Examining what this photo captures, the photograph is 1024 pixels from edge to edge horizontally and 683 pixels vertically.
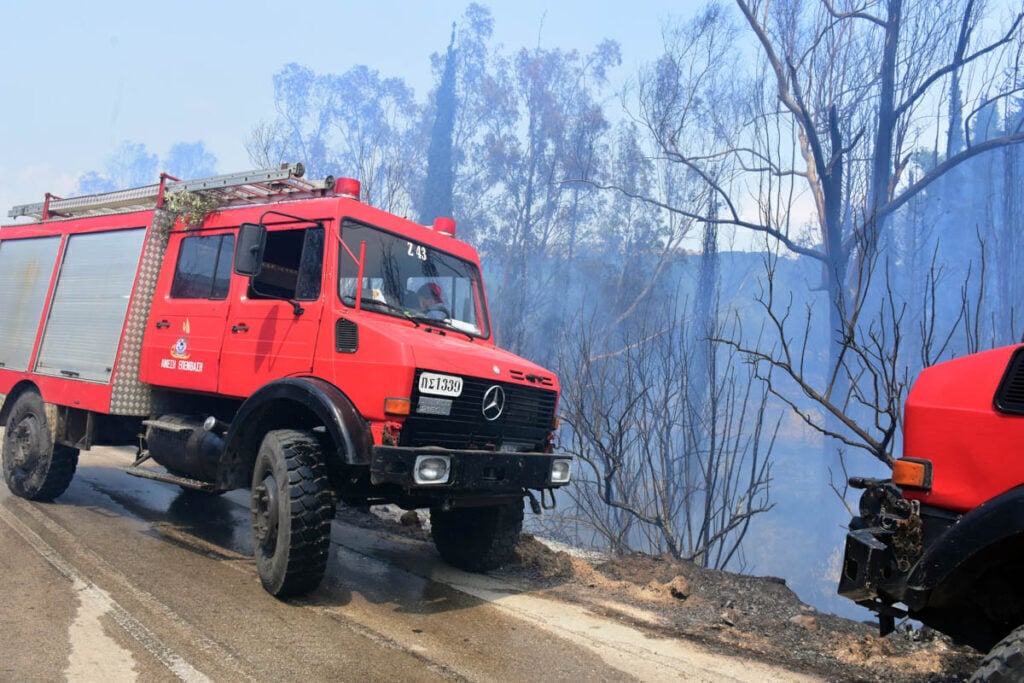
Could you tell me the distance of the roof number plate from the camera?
452 centimetres

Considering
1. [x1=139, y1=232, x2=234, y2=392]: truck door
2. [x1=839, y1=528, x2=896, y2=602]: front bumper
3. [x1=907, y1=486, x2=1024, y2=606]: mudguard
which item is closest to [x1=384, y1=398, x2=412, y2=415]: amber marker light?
[x1=139, y1=232, x2=234, y2=392]: truck door

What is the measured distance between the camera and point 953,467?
9.23ft

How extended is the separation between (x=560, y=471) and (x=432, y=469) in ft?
4.29

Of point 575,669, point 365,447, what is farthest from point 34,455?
point 575,669

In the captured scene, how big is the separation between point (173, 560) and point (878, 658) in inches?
203

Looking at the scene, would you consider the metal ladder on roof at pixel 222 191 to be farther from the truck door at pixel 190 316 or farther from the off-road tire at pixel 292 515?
the off-road tire at pixel 292 515

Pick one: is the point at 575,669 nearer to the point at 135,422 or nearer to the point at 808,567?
the point at 135,422

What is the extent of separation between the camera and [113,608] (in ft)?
14.0

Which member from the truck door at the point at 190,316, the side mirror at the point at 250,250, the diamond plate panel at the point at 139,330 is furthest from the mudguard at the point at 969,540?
the diamond plate panel at the point at 139,330

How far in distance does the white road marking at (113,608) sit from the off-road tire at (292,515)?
0.88 meters

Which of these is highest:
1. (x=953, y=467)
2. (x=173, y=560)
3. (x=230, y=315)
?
(x=230, y=315)

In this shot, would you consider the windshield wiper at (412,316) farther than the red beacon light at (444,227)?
No

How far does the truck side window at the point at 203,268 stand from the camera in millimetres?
5863

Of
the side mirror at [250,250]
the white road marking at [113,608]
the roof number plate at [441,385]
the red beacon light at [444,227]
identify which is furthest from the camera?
the red beacon light at [444,227]
